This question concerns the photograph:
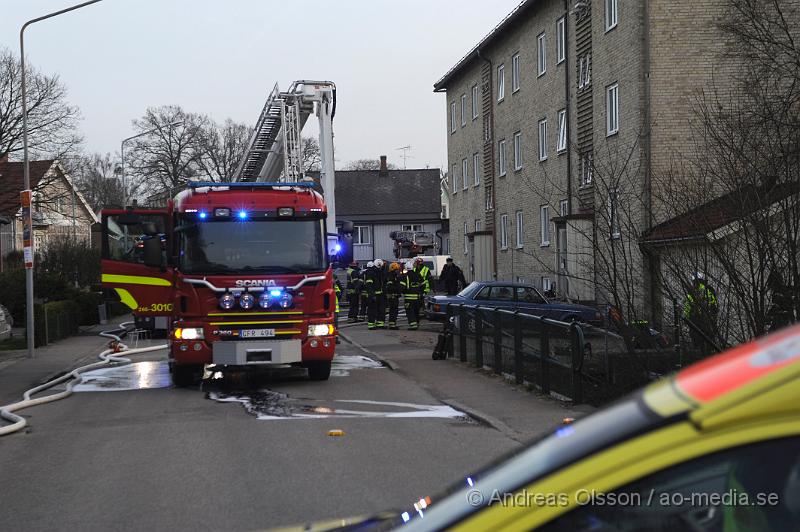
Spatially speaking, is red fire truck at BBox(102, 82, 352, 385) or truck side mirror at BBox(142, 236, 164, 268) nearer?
red fire truck at BBox(102, 82, 352, 385)

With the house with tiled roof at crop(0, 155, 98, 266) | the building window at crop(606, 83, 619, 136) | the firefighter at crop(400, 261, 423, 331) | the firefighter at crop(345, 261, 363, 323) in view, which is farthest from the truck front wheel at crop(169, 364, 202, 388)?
the house with tiled roof at crop(0, 155, 98, 266)

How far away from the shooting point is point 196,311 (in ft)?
46.9

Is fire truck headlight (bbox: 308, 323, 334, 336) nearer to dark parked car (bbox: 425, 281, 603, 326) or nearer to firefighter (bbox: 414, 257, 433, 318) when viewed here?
dark parked car (bbox: 425, 281, 603, 326)

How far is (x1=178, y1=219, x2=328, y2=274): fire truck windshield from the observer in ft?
47.2

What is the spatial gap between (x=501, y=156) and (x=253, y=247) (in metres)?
26.6

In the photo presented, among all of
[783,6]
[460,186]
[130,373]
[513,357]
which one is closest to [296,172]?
[130,373]

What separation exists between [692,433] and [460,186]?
1849 inches

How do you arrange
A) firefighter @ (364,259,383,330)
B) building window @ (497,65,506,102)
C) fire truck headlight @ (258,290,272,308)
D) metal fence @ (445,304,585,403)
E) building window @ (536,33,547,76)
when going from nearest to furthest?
1. metal fence @ (445,304,585,403)
2. fire truck headlight @ (258,290,272,308)
3. firefighter @ (364,259,383,330)
4. building window @ (536,33,547,76)
5. building window @ (497,65,506,102)

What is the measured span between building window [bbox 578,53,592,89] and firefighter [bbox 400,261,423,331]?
8.39 metres

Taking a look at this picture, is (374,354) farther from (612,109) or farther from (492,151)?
(492,151)

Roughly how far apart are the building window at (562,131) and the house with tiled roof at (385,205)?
1693 inches

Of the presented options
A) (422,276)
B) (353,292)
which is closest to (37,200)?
(353,292)

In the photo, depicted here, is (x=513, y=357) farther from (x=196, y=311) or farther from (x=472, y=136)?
(x=472, y=136)

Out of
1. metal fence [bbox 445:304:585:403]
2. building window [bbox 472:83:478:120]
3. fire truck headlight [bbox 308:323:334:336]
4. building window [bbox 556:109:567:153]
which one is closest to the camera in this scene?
metal fence [bbox 445:304:585:403]
